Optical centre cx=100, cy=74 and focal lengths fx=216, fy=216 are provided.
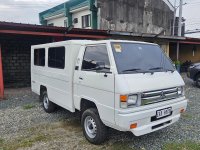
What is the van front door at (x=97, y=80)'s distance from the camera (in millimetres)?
3842

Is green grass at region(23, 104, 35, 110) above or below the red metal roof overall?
below

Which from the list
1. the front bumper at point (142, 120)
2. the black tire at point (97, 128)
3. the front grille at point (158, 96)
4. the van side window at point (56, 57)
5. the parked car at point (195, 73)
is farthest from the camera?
the parked car at point (195, 73)

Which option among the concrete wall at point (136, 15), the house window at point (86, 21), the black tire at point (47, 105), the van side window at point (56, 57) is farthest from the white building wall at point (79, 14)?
the van side window at point (56, 57)

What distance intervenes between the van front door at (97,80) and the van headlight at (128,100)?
22 centimetres

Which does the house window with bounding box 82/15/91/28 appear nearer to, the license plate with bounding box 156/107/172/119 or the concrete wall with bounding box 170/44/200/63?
the concrete wall with bounding box 170/44/200/63

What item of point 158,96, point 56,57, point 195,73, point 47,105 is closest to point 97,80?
point 158,96

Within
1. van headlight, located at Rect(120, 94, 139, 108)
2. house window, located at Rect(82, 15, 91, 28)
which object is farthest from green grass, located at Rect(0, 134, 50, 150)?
house window, located at Rect(82, 15, 91, 28)

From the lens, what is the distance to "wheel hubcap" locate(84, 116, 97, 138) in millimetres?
4377

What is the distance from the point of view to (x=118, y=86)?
11.9 feet

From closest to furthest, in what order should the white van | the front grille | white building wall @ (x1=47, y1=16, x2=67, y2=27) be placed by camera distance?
the white van
the front grille
white building wall @ (x1=47, y1=16, x2=67, y2=27)

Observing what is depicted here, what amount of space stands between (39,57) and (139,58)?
3765mm

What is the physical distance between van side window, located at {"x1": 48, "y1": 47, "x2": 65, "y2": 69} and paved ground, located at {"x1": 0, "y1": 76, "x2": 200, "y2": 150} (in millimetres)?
1550

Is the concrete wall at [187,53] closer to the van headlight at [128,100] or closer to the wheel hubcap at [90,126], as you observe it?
the wheel hubcap at [90,126]

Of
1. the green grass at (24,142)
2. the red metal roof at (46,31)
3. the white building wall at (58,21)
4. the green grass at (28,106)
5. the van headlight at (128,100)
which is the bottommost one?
the green grass at (24,142)
